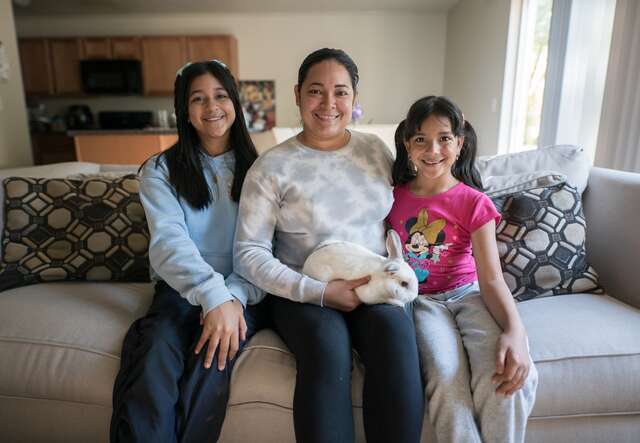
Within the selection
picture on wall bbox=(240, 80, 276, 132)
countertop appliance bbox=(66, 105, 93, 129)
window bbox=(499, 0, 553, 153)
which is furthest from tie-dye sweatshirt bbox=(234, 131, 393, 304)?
countertop appliance bbox=(66, 105, 93, 129)

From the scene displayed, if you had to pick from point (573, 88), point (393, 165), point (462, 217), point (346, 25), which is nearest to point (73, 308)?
point (393, 165)

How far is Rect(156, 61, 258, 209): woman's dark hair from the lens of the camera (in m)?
1.16

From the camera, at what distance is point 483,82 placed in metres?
3.94

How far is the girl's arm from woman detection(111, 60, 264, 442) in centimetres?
58

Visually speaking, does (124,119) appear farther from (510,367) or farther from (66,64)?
(510,367)

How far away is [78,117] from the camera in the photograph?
537cm

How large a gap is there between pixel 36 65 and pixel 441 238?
19.7 feet

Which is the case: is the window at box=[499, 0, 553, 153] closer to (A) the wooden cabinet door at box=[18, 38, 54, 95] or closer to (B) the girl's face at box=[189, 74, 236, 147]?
(B) the girl's face at box=[189, 74, 236, 147]

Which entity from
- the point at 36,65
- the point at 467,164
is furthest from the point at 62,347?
the point at 36,65

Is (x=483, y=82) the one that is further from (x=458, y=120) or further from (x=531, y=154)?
(x=458, y=120)

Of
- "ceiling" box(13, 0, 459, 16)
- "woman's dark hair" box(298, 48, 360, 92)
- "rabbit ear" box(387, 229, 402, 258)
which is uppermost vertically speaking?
"ceiling" box(13, 0, 459, 16)

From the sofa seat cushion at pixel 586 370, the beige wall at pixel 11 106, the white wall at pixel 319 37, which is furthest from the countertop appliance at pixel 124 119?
the sofa seat cushion at pixel 586 370

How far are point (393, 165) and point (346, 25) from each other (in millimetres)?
4714

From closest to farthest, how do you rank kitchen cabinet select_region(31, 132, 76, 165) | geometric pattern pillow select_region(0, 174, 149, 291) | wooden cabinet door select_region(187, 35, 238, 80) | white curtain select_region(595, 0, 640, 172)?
geometric pattern pillow select_region(0, 174, 149, 291), white curtain select_region(595, 0, 640, 172), wooden cabinet door select_region(187, 35, 238, 80), kitchen cabinet select_region(31, 132, 76, 165)
